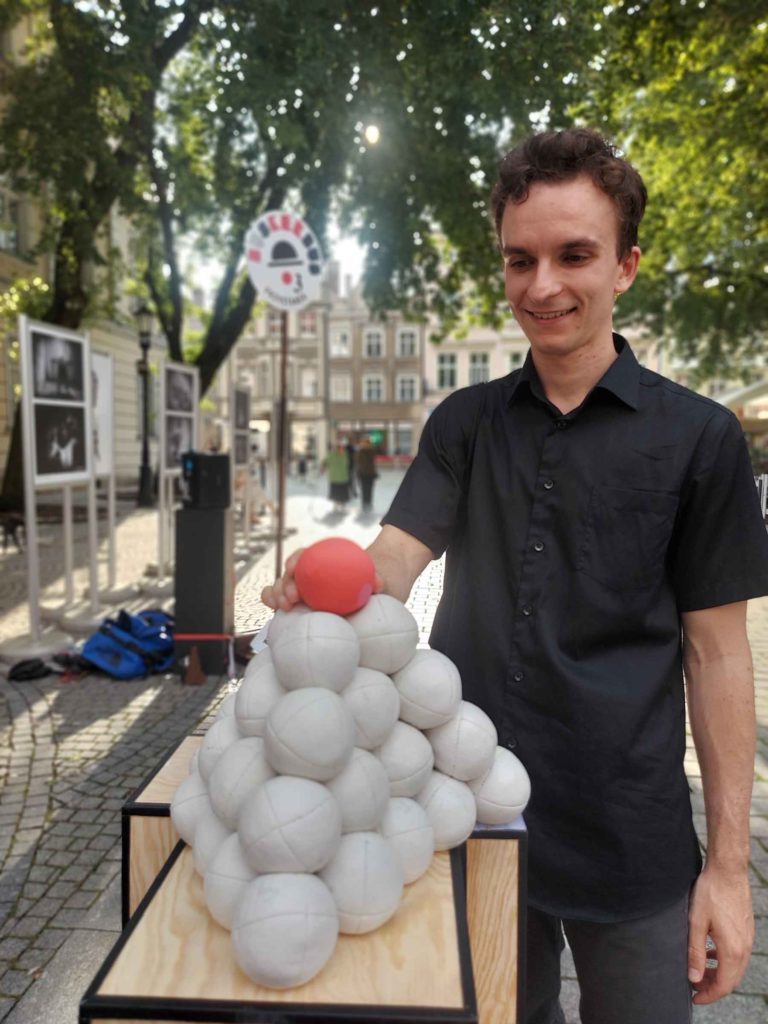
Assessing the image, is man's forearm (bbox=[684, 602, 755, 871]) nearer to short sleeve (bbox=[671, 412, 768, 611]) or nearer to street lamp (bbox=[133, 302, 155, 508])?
short sleeve (bbox=[671, 412, 768, 611])

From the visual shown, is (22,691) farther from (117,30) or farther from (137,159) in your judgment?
(137,159)

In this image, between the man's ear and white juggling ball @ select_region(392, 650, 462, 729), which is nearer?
white juggling ball @ select_region(392, 650, 462, 729)

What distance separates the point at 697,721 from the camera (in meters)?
1.34

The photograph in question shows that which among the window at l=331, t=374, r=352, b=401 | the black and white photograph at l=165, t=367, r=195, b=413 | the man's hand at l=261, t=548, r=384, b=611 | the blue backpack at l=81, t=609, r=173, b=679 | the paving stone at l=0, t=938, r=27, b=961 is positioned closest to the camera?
the man's hand at l=261, t=548, r=384, b=611

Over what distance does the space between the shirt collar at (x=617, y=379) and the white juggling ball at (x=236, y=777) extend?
0.81 m

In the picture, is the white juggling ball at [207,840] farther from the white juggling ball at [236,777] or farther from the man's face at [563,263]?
the man's face at [563,263]

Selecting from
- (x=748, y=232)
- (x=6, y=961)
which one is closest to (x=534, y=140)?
(x=6, y=961)

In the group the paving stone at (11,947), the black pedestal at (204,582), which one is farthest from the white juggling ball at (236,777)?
the black pedestal at (204,582)

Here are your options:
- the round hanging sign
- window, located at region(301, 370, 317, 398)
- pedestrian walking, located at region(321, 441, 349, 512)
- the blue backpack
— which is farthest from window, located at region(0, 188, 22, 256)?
window, located at region(301, 370, 317, 398)

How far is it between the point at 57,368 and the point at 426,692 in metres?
5.92

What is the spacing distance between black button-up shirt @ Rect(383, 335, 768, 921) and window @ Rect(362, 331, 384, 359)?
52.7 metres

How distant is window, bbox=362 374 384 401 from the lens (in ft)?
175

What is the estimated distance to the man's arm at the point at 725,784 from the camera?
1.30 meters

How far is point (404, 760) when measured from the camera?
1.14 m
